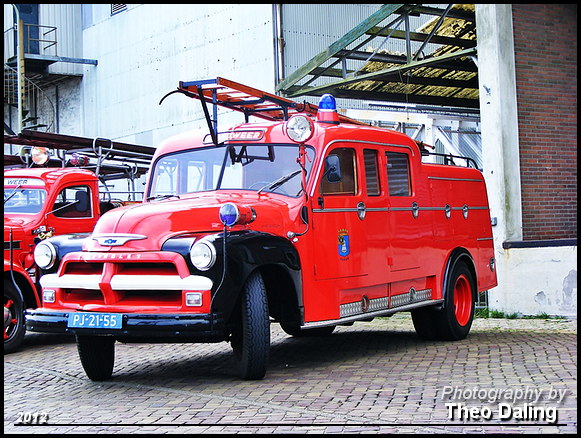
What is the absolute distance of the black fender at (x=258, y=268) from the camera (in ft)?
20.8

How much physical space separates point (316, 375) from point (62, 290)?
2.47 meters

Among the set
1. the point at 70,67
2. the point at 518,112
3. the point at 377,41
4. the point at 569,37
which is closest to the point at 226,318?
the point at 518,112

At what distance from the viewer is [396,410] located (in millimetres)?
5656

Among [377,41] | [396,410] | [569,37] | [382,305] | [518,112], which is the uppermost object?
[377,41]

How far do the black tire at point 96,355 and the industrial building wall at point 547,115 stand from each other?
7.50 m

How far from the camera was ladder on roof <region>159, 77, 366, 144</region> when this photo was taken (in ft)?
24.5

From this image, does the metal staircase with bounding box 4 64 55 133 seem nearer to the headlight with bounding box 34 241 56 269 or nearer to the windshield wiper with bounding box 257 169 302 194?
the headlight with bounding box 34 241 56 269

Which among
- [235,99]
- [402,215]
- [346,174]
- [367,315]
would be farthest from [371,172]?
[235,99]

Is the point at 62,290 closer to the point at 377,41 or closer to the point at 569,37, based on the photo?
the point at 569,37

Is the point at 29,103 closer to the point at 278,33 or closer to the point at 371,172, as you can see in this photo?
the point at 278,33

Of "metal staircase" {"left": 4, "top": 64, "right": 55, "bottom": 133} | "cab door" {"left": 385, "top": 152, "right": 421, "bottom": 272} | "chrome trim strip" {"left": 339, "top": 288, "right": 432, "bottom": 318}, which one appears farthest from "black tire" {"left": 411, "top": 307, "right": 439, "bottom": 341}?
"metal staircase" {"left": 4, "top": 64, "right": 55, "bottom": 133}

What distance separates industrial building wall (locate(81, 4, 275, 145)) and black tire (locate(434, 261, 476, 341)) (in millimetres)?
8345

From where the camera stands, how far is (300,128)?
737 centimetres

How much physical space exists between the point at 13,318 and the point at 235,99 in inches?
164
